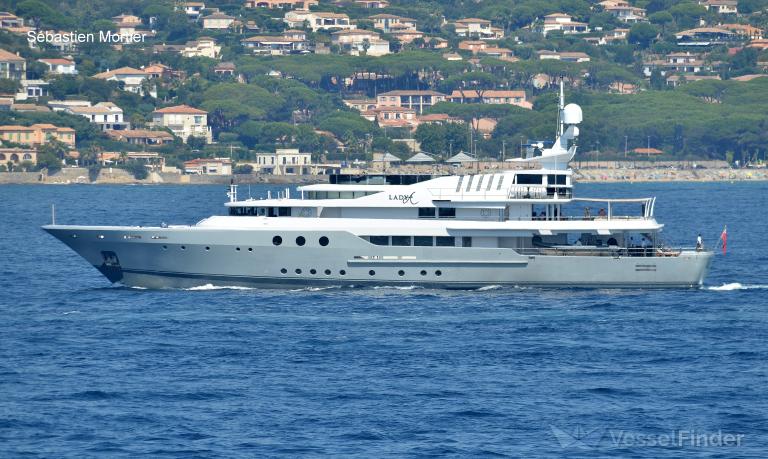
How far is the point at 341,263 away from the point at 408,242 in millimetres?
2473

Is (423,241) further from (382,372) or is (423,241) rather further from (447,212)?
(382,372)

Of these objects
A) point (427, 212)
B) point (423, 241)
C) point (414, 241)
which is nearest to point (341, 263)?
point (414, 241)

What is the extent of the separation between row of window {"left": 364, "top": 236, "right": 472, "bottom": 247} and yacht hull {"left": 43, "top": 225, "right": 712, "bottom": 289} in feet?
0.77

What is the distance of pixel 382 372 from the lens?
4238cm

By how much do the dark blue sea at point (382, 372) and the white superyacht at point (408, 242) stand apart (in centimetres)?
78

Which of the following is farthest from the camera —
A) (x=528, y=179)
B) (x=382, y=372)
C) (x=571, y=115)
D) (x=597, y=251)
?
(x=571, y=115)

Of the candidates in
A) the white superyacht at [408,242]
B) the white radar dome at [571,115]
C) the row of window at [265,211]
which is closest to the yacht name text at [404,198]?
the white superyacht at [408,242]

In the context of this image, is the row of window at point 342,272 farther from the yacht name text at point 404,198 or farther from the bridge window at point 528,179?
the bridge window at point 528,179

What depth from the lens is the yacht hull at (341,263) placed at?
5559cm

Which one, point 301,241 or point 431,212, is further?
point 431,212

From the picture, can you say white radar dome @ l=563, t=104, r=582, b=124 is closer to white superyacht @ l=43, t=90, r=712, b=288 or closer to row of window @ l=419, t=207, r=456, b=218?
white superyacht @ l=43, t=90, r=712, b=288

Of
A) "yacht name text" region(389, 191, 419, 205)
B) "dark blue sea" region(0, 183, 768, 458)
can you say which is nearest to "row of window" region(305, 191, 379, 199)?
"yacht name text" region(389, 191, 419, 205)

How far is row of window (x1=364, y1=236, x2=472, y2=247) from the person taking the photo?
55.9 m

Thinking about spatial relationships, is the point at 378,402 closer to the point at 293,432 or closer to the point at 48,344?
the point at 293,432
